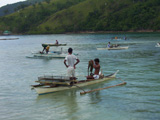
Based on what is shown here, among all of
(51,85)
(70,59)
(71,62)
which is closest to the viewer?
(70,59)

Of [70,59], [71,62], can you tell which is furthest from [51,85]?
[70,59]

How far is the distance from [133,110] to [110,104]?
193 cm

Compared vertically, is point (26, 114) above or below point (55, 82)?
below

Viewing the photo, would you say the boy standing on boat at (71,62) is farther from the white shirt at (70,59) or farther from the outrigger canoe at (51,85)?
the outrigger canoe at (51,85)

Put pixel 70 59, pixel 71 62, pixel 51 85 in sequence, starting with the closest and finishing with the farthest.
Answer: pixel 70 59, pixel 71 62, pixel 51 85

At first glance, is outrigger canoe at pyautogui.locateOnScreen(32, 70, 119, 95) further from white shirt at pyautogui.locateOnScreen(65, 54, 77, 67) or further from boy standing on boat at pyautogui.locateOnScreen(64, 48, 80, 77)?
white shirt at pyautogui.locateOnScreen(65, 54, 77, 67)

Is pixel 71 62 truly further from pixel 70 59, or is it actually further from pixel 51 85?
pixel 51 85

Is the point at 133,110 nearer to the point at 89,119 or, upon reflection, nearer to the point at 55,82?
the point at 89,119

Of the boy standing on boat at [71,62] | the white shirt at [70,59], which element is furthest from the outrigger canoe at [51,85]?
the white shirt at [70,59]

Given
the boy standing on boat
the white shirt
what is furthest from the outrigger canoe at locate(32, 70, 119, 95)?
the white shirt

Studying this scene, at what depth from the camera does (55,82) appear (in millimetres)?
20062

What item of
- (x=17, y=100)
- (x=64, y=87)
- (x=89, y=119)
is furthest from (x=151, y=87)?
(x=17, y=100)

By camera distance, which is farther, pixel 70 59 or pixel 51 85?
pixel 51 85

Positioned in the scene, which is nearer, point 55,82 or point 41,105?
point 41,105
